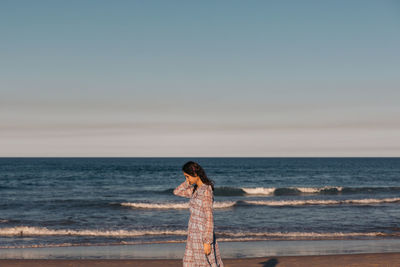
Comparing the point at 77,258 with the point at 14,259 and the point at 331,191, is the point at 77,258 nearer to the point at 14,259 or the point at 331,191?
the point at 14,259

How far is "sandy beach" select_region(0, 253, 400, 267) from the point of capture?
10.1 m

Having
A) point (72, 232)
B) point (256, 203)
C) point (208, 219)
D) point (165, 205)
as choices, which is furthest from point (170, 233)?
point (256, 203)

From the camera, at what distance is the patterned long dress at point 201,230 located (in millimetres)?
5707

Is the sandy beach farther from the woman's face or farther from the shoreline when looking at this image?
the woman's face

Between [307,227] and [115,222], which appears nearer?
[307,227]

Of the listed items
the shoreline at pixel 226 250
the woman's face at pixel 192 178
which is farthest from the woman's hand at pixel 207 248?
the shoreline at pixel 226 250

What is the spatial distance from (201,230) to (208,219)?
8.7 inches

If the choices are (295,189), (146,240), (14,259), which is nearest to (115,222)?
(146,240)

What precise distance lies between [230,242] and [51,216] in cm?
1035

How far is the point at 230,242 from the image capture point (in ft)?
44.9

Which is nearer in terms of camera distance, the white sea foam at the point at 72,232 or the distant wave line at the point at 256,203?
the white sea foam at the point at 72,232

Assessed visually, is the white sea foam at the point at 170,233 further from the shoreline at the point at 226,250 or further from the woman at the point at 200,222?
the woman at the point at 200,222

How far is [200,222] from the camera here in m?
5.80

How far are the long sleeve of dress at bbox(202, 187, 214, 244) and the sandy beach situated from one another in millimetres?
4659
